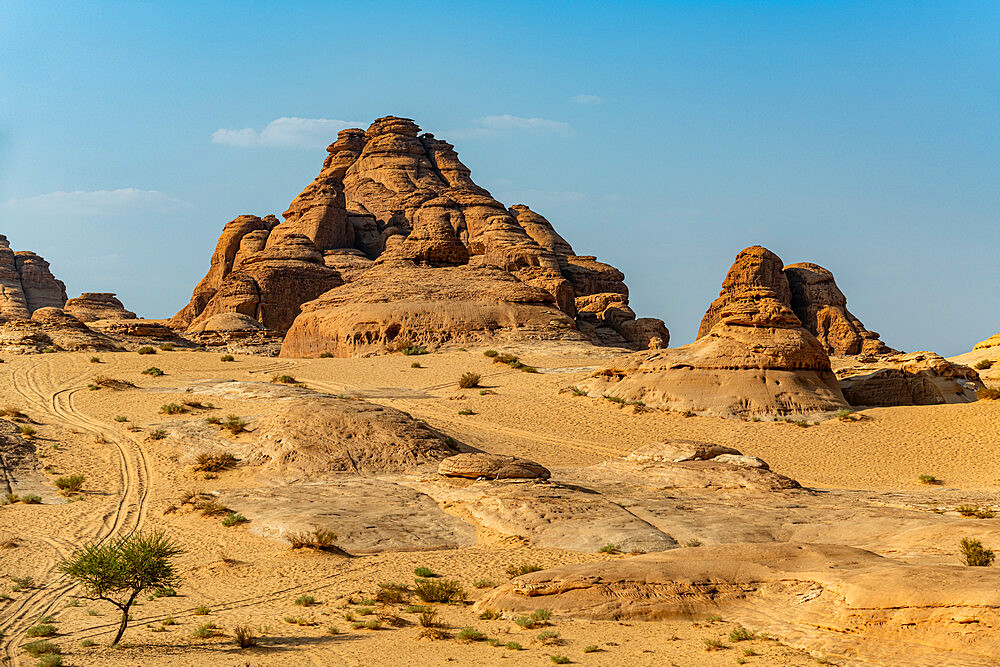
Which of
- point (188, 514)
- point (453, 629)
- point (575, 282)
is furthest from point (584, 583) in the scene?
point (575, 282)

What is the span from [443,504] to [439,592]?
189 inches

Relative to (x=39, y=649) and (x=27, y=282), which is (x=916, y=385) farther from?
(x=27, y=282)

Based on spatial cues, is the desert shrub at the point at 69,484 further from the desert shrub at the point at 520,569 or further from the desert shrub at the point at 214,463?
the desert shrub at the point at 520,569

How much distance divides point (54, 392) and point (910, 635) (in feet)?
90.0

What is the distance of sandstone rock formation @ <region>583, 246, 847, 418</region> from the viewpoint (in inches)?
1090

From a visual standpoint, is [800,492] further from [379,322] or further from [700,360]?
[379,322]

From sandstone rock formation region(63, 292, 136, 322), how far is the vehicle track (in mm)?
45218

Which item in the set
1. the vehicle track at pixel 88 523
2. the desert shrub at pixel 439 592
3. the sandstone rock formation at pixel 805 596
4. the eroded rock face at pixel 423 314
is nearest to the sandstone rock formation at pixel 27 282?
the eroded rock face at pixel 423 314

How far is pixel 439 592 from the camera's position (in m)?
11.0

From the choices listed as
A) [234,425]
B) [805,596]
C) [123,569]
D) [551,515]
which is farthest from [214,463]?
[805,596]

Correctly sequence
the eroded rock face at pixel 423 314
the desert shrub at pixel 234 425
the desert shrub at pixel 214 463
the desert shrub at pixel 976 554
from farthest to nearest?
the eroded rock face at pixel 423 314 < the desert shrub at pixel 234 425 < the desert shrub at pixel 214 463 < the desert shrub at pixel 976 554

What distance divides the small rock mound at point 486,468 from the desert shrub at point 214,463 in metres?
4.92

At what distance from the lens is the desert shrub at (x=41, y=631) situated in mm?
9312

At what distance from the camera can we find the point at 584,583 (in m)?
10.0
